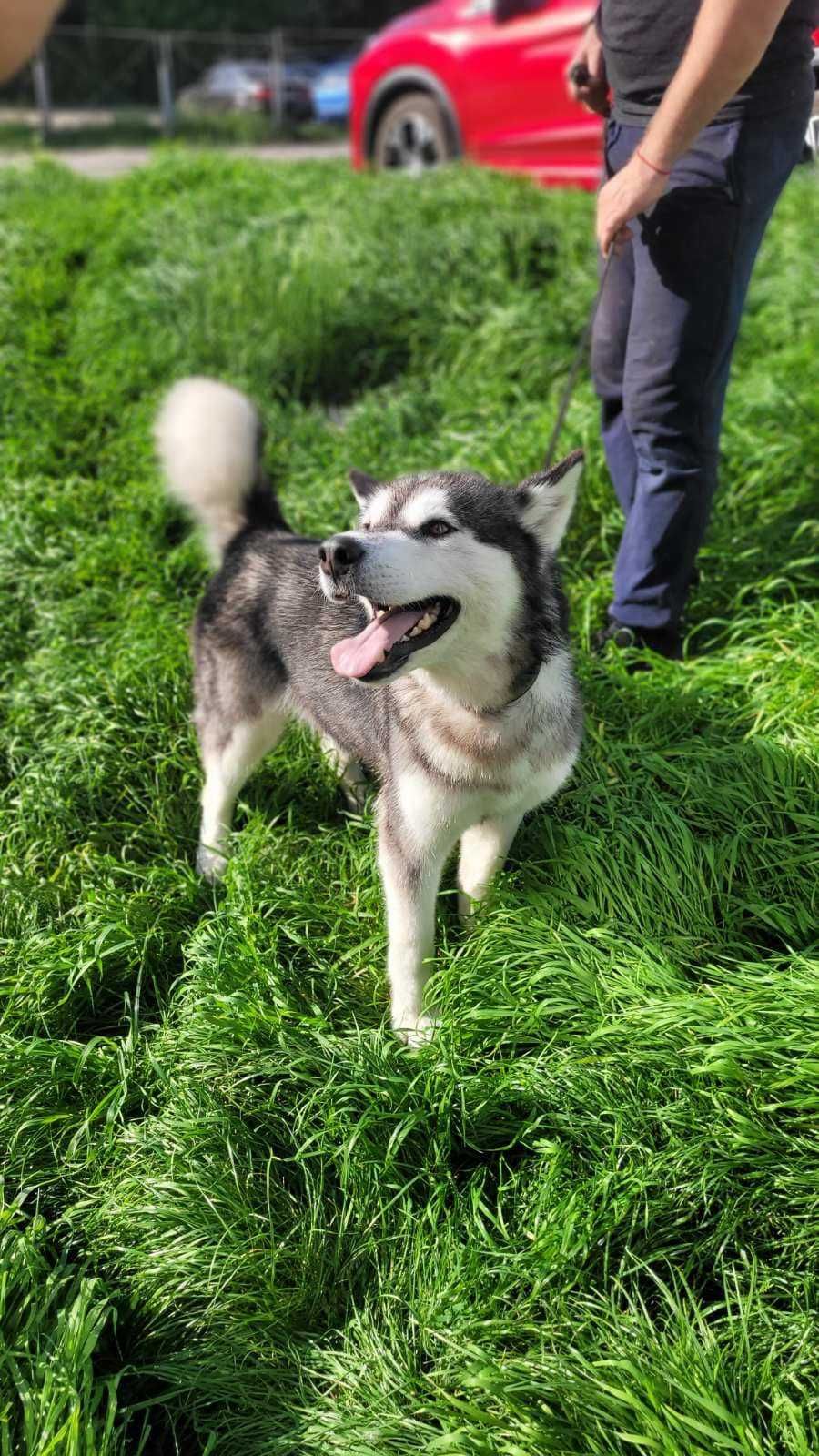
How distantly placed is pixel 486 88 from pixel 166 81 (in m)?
13.4

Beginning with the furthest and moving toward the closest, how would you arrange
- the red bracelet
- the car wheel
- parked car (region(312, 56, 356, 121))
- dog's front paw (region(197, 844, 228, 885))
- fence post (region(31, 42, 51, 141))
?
parked car (region(312, 56, 356, 121)), fence post (region(31, 42, 51, 141)), the car wheel, dog's front paw (region(197, 844, 228, 885)), the red bracelet

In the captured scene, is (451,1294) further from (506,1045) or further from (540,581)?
(540,581)

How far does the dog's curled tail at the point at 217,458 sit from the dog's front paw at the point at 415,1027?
1.46 meters

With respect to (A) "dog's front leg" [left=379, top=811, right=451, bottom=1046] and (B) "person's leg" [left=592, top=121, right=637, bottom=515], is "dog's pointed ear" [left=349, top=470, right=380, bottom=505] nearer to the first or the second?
(A) "dog's front leg" [left=379, top=811, right=451, bottom=1046]

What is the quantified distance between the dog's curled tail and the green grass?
0.48 m

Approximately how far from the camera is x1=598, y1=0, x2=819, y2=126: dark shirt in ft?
7.94

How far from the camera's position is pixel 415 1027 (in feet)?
7.28

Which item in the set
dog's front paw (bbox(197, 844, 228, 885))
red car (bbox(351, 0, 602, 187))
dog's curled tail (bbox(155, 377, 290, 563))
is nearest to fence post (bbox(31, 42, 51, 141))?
→ red car (bbox(351, 0, 602, 187))

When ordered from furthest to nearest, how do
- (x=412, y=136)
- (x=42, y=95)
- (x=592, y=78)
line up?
(x=42, y=95), (x=412, y=136), (x=592, y=78)

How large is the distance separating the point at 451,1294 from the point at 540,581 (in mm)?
1340

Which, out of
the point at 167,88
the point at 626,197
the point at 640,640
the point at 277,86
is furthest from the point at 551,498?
the point at 277,86

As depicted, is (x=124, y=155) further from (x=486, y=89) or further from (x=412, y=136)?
(x=486, y=89)

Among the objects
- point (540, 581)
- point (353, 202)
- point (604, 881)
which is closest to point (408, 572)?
point (540, 581)

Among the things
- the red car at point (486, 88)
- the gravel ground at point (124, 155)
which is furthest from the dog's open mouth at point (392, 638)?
the gravel ground at point (124, 155)
